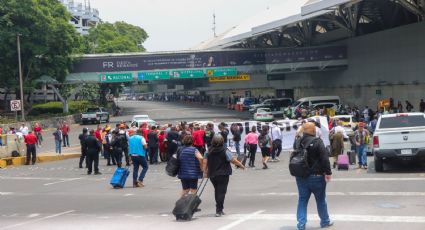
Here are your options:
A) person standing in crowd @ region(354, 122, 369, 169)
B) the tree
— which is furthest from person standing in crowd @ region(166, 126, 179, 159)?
the tree

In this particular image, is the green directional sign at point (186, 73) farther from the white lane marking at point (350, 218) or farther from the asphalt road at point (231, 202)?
the white lane marking at point (350, 218)

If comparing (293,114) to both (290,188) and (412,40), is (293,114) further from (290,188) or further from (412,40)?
(290,188)

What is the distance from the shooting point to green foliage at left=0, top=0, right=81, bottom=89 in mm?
51688

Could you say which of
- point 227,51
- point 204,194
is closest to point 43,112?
point 227,51

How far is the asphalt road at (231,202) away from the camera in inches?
426

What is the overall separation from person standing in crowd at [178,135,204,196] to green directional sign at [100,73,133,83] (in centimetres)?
4799

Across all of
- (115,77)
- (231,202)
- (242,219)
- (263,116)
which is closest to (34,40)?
(115,77)

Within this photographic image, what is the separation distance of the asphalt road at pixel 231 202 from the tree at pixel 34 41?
33.1 meters

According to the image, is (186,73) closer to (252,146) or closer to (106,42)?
(106,42)

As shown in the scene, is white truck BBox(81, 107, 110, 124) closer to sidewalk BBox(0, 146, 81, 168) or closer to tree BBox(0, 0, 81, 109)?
tree BBox(0, 0, 81, 109)

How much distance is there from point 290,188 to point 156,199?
3344 millimetres

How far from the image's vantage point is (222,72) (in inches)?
2409

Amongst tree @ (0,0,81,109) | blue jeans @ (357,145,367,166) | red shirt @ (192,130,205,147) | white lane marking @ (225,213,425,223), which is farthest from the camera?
→ tree @ (0,0,81,109)

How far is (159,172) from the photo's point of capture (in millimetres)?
21828
